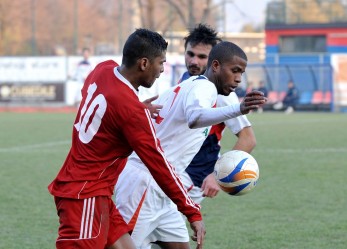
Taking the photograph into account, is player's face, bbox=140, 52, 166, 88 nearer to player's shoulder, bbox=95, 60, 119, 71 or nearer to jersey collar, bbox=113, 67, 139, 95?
jersey collar, bbox=113, 67, 139, 95

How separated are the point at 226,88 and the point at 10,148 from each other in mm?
11065

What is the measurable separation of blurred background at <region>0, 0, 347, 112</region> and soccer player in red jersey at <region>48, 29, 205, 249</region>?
3375 mm

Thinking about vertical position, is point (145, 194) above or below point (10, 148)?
above

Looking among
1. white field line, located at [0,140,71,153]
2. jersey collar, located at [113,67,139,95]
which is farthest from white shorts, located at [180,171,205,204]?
white field line, located at [0,140,71,153]

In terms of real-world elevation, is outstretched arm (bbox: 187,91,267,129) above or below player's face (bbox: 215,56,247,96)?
below

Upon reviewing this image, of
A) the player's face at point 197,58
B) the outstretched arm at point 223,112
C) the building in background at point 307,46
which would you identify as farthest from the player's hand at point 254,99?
the building in background at point 307,46

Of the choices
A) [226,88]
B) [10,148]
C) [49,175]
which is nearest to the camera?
[226,88]

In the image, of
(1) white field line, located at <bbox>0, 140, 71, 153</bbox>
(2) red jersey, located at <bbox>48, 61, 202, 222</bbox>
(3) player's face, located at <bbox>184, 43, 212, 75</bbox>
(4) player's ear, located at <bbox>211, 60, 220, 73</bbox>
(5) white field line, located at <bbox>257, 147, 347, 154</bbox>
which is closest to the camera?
(2) red jersey, located at <bbox>48, 61, 202, 222</bbox>

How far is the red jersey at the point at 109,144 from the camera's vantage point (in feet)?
15.0

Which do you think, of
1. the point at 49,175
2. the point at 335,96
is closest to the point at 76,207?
the point at 49,175

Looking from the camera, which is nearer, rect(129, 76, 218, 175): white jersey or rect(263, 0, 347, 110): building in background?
rect(129, 76, 218, 175): white jersey

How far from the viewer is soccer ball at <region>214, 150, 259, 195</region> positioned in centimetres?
552

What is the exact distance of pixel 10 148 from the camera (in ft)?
52.5

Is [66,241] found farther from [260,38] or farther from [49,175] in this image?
[260,38]
